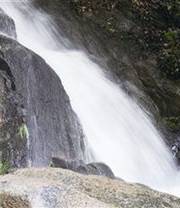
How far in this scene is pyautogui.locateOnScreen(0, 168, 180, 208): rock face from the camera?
5.07 m

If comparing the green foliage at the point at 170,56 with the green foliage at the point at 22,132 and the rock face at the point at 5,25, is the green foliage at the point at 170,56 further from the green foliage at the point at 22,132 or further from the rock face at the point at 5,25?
the green foliage at the point at 22,132

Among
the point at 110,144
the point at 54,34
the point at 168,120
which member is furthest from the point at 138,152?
the point at 54,34

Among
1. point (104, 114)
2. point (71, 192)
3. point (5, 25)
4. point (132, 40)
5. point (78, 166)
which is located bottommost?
point (104, 114)

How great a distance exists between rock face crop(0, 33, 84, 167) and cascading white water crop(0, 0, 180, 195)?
292 centimetres

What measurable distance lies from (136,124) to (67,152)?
7.04 m

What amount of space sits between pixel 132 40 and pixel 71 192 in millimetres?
16445

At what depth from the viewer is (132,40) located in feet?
69.8

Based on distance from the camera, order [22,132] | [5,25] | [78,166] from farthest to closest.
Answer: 1. [5,25]
2. [78,166]
3. [22,132]

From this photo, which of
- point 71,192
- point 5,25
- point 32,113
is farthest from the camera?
point 5,25

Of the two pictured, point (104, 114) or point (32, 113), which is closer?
point (32, 113)

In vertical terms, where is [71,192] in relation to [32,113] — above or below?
above

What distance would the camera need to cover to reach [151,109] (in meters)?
19.5

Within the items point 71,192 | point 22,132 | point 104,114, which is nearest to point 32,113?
point 22,132

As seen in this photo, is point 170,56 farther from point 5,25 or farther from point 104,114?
point 5,25
